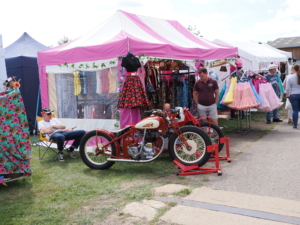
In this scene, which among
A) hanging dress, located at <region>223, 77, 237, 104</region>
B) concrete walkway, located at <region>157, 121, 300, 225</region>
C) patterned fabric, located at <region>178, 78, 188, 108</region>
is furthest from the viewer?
patterned fabric, located at <region>178, 78, 188, 108</region>

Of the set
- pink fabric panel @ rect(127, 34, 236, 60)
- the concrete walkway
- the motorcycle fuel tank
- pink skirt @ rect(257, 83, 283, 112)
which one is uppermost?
pink fabric panel @ rect(127, 34, 236, 60)

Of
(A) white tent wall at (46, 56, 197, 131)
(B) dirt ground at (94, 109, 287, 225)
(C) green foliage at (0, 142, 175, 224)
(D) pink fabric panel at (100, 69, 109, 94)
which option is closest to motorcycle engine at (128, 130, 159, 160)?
(C) green foliage at (0, 142, 175, 224)

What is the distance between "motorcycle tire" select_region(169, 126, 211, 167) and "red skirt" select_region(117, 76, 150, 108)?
4.01 feet

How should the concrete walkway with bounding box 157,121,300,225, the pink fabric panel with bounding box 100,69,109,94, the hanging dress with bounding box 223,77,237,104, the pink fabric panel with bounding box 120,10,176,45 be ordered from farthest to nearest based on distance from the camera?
the hanging dress with bounding box 223,77,237,104 < the pink fabric panel with bounding box 120,10,176,45 < the pink fabric panel with bounding box 100,69,109,94 < the concrete walkway with bounding box 157,121,300,225

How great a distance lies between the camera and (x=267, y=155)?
20.0 ft

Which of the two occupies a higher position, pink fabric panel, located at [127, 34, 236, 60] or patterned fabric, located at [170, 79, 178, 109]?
pink fabric panel, located at [127, 34, 236, 60]

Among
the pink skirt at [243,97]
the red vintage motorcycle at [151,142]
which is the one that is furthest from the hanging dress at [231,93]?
the red vintage motorcycle at [151,142]

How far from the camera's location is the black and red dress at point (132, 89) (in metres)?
6.00

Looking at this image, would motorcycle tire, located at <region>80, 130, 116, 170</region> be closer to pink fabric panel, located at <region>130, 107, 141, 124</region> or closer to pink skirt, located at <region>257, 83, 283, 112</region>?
pink fabric panel, located at <region>130, 107, 141, 124</region>

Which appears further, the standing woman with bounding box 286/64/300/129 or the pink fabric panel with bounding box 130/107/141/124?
the standing woman with bounding box 286/64/300/129

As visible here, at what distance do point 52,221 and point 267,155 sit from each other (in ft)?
14.1

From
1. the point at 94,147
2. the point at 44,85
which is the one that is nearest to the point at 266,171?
the point at 94,147

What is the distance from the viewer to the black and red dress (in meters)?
6.00

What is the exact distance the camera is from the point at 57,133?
6.46 m
